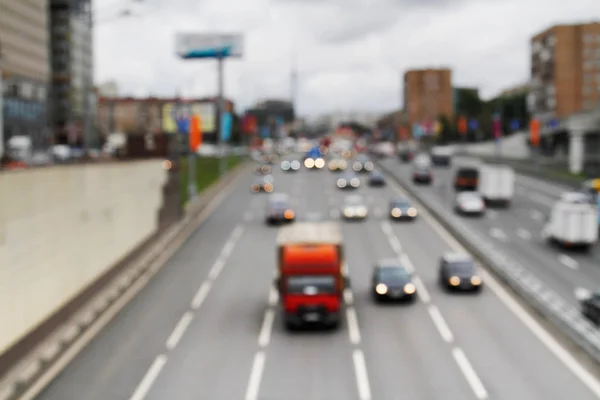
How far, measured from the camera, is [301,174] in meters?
102

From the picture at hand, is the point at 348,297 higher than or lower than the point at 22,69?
lower

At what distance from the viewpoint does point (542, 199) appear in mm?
75812

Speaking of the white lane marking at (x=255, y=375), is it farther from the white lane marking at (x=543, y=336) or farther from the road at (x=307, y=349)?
the white lane marking at (x=543, y=336)

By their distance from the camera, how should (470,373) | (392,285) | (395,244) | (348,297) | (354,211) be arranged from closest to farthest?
(470,373) → (392,285) → (348,297) → (395,244) → (354,211)

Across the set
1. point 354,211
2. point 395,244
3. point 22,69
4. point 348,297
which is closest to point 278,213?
Result: point 354,211

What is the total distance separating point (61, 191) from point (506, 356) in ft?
47.7

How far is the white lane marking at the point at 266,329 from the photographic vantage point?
30016mm

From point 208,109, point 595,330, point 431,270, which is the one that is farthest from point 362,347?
point 208,109

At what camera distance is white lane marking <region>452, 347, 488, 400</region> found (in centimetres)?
2341

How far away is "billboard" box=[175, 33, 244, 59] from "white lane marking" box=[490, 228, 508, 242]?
276 ft

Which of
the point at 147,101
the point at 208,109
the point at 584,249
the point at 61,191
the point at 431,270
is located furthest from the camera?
the point at 147,101

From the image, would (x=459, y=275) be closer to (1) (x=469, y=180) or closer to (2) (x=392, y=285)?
(2) (x=392, y=285)

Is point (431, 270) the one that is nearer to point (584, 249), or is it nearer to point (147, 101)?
point (584, 249)

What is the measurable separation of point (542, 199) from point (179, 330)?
50133 mm
